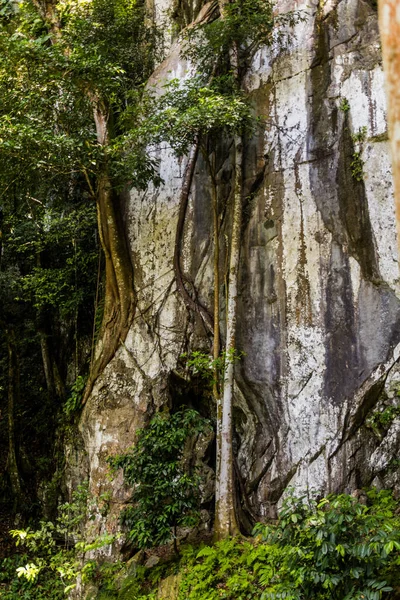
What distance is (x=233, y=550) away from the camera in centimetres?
584

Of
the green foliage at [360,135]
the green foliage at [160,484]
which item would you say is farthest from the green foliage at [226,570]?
the green foliage at [360,135]

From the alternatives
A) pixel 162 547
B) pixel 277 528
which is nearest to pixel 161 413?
pixel 162 547

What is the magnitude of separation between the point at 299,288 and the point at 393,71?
18.3 ft

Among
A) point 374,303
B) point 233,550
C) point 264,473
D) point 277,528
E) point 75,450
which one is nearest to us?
point 277,528

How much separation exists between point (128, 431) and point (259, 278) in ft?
9.24

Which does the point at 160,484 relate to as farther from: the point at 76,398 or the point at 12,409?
the point at 12,409

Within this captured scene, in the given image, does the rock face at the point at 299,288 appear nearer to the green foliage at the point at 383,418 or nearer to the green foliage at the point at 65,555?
the green foliage at the point at 383,418

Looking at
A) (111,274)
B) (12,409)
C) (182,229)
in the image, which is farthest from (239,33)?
(12,409)

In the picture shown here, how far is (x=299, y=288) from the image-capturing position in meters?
6.94

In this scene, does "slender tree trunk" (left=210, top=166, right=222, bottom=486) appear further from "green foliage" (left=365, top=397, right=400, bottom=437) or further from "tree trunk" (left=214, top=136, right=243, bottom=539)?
"green foliage" (left=365, top=397, right=400, bottom=437)

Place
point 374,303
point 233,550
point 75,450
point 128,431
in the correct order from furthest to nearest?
point 75,450 → point 128,431 → point 374,303 → point 233,550

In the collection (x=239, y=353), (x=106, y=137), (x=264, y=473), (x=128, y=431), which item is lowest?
(x=264, y=473)

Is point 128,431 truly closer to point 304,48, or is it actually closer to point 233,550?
point 233,550

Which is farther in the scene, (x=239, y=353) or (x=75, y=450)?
(x=75, y=450)
